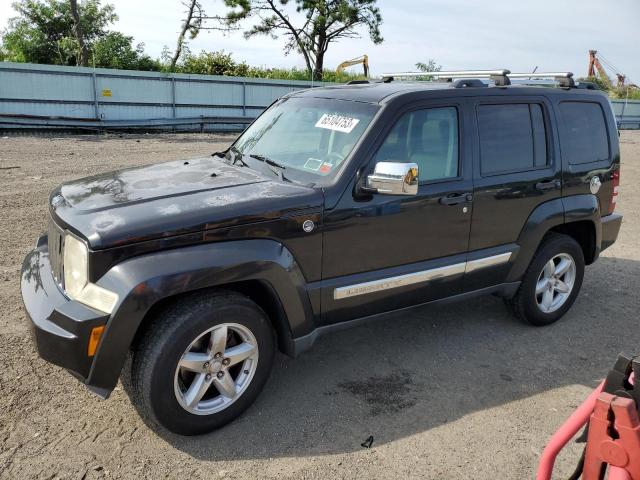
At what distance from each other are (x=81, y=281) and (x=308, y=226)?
4.08ft

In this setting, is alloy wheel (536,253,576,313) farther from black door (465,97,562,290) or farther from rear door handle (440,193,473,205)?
rear door handle (440,193,473,205)

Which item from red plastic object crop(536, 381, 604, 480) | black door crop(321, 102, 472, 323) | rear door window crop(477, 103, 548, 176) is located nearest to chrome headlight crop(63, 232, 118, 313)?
black door crop(321, 102, 472, 323)

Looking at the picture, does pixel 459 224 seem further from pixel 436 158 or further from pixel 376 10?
pixel 376 10

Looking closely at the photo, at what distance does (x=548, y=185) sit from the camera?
14.3ft

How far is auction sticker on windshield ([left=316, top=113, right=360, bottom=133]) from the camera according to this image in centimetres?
363

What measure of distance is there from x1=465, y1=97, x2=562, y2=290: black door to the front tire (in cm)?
176

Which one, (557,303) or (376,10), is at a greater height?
(376,10)

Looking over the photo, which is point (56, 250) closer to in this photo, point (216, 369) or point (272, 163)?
point (216, 369)

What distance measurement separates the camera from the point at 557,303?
4.75 m

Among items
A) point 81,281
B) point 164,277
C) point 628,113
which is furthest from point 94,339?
point 628,113

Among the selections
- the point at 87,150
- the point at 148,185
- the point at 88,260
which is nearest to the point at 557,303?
the point at 148,185

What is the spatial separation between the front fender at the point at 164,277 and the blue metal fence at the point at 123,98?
1613 cm

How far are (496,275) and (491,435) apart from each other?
1.38 meters

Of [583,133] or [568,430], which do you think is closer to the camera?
[568,430]
